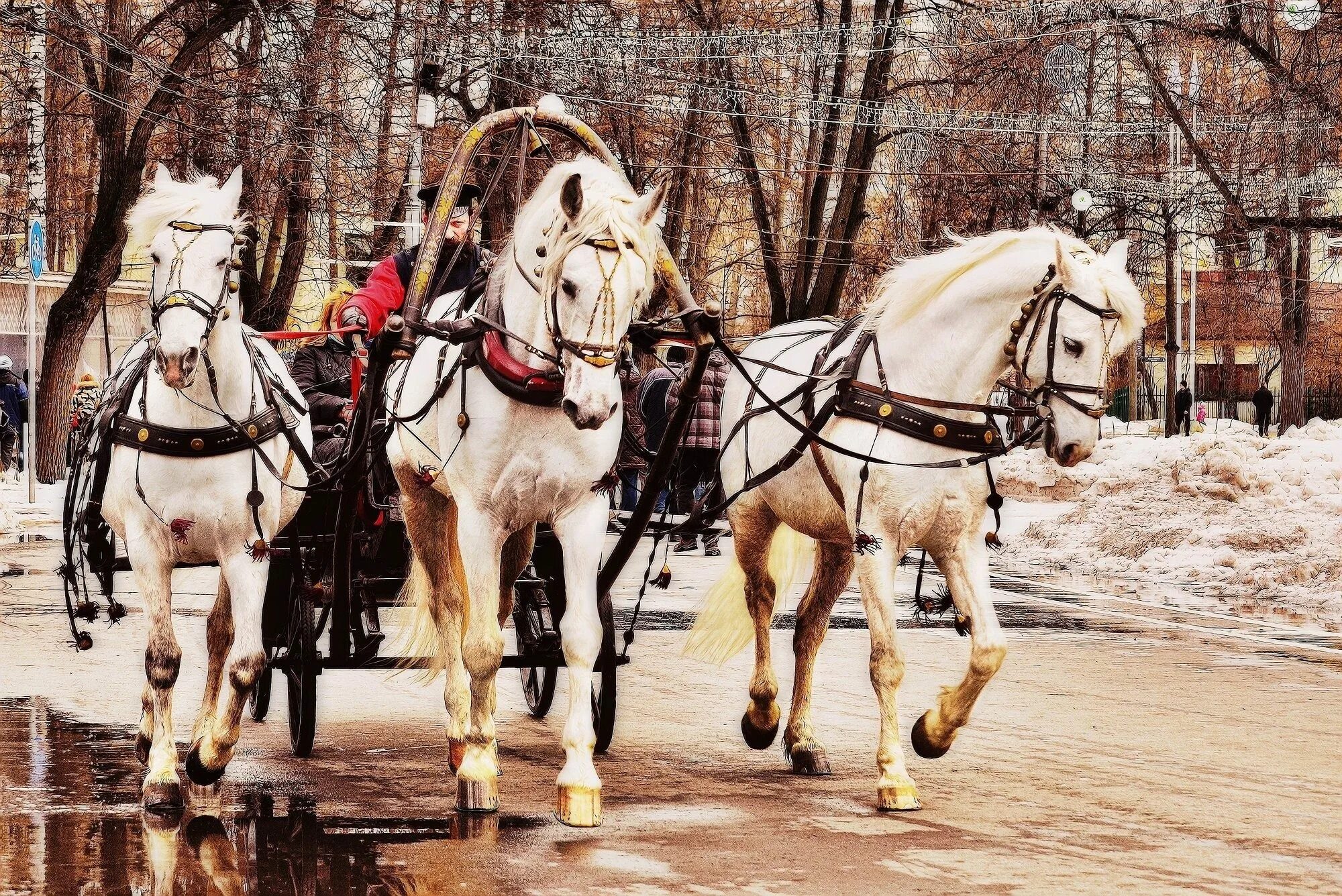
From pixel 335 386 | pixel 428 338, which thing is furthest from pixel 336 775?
pixel 335 386

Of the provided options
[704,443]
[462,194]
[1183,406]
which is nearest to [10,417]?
[704,443]

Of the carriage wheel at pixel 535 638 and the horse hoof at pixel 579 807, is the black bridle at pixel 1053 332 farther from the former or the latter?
the carriage wheel at pixel 535 638

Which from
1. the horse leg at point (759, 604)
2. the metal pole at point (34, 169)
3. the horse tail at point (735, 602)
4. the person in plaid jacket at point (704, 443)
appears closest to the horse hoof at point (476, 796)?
the horse leg at point (759, 604)

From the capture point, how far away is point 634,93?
88.1ft

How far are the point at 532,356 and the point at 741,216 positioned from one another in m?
30.6

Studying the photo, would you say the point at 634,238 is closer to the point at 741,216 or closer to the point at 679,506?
the point at 679,506

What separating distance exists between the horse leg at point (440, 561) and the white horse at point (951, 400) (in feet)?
5.00

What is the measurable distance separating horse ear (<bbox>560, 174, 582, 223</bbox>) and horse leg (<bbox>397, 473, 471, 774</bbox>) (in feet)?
6.10

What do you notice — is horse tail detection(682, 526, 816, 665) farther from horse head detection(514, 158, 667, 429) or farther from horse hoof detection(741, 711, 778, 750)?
horse head detection(514, 158, 667, 429)

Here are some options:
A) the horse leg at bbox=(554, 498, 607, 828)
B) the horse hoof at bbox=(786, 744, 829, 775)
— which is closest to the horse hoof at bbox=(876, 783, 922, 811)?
the horse hoof at bbox=(786, 744, 829, 775)

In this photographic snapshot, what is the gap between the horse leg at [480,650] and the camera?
6852mm

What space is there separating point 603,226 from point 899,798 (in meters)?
2.47

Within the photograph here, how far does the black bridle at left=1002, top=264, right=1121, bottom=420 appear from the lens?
704 centimetres

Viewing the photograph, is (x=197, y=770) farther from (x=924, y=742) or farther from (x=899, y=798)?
(x=924, y=742)
